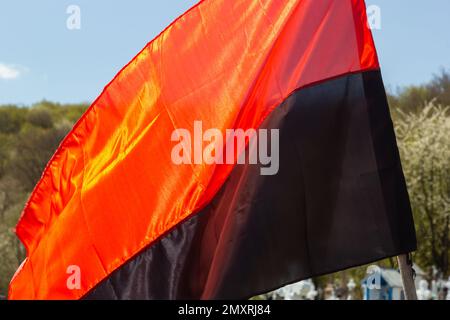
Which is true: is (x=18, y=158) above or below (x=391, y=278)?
above

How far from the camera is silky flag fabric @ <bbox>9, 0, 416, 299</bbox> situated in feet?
16.4

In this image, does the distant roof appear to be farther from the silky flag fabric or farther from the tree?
the silky flag fabric

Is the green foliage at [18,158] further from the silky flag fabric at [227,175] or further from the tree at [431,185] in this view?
the silky flag fabric at [227,175]

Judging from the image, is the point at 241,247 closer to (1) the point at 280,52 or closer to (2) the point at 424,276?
(1) the point at 280,52

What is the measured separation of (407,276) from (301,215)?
75 cm

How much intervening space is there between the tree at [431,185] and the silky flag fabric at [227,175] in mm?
28369

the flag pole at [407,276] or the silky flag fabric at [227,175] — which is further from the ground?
the silky flag fabric at [227,175]

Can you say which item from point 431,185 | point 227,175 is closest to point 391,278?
point 431,185

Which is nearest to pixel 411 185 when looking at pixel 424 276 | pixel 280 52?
pixel 424 276

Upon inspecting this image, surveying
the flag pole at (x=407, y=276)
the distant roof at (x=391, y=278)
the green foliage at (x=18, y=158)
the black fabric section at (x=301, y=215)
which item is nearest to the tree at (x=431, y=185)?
the distant roof at (x=391, y=278)

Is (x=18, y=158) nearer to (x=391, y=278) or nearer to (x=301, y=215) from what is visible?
(x=391, y=278)

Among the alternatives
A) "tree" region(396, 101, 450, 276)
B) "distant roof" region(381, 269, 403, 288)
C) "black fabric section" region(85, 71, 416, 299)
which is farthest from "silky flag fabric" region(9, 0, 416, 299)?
"tree" region(396, 101, 450, 276)

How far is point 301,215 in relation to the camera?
16.7 ft

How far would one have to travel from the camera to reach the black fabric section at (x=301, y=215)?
4.93 m
